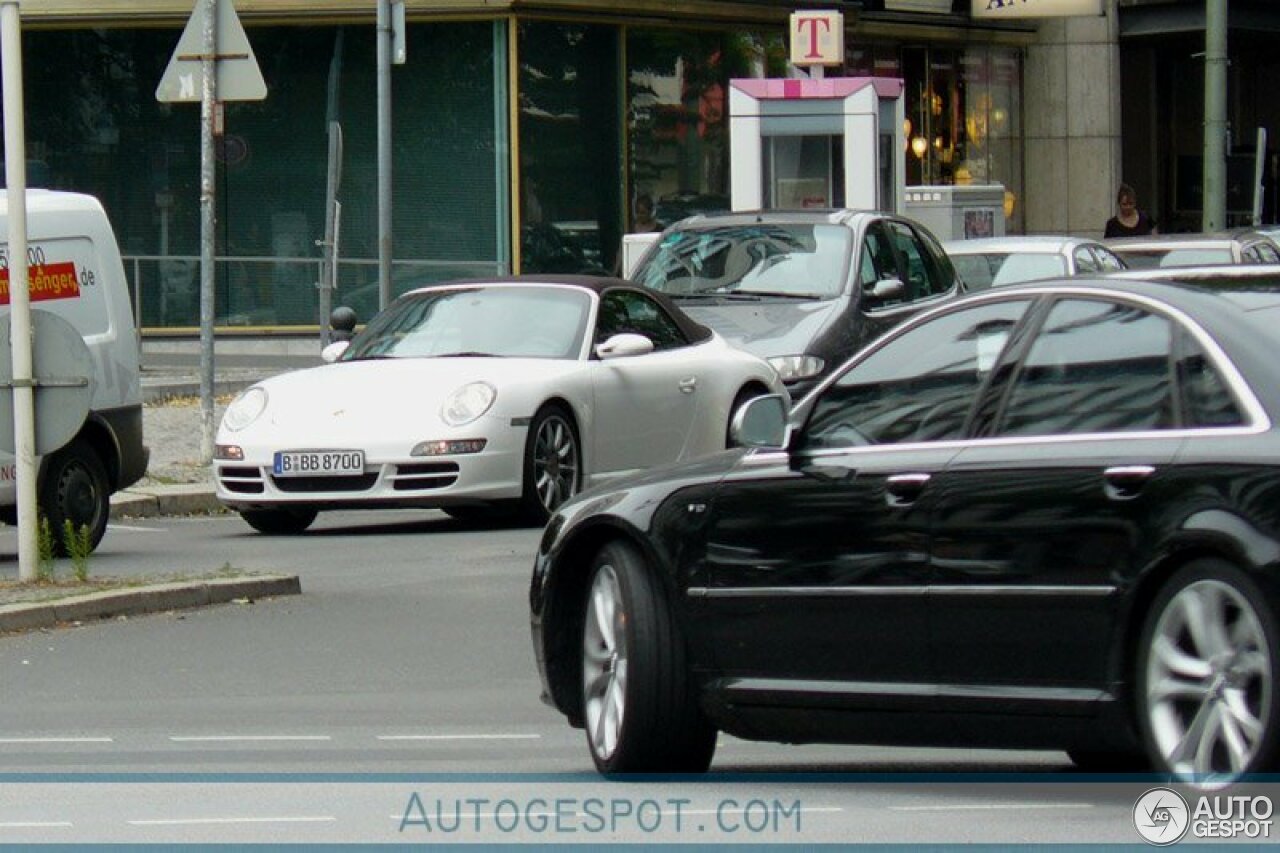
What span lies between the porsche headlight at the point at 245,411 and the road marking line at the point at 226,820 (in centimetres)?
876

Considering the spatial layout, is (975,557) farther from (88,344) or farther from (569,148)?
(569,148)

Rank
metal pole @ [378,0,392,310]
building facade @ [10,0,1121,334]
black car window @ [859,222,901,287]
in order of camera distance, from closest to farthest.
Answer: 1. black car window @ [859,222,901,287]
2. metal pole @ [378,0,392,310]
3. building facade @ [10,0,1121,334]

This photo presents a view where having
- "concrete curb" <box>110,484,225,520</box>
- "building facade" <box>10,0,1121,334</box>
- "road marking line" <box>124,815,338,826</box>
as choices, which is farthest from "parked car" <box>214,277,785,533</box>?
"building facade" <box>10,0,1121,334</box>

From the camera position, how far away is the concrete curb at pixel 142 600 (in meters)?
11.8

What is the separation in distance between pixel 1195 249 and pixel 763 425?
18.7 meters

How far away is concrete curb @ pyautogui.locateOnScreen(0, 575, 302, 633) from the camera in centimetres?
1178

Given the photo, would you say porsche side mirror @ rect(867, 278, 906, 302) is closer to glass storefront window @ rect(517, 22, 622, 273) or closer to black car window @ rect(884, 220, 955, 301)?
black car window @ rect(884, 220, 955, 301)

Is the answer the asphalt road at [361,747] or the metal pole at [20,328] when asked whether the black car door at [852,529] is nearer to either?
the asphalt road at [361,747]

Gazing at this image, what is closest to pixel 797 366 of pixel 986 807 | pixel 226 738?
pixel 226 738

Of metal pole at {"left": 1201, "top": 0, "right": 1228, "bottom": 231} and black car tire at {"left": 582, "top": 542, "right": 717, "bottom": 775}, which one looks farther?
metal pole at {"left": 1201, "top": 0, "right": 1228, "bottom": 231}

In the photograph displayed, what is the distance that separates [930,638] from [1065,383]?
72 centimetres

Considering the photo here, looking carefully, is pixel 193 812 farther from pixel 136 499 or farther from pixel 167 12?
pixel 167 12

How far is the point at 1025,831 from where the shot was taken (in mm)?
6406

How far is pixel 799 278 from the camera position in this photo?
20.0 meters
